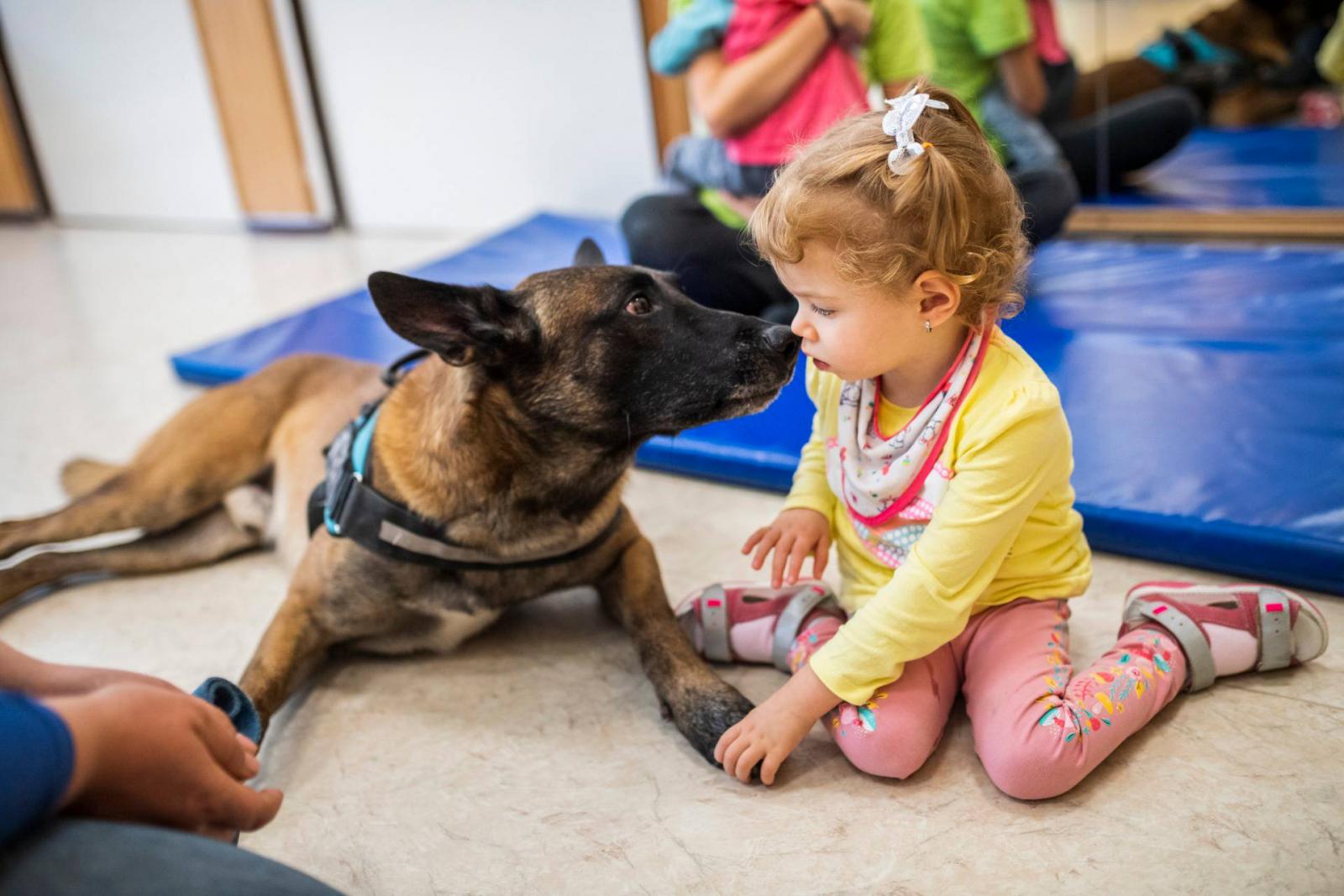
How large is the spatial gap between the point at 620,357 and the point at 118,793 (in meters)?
1.06

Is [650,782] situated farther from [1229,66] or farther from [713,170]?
[1229,66]

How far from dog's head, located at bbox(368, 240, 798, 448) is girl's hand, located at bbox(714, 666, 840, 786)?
1.65ft

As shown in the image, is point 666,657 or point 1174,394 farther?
point 1174,394

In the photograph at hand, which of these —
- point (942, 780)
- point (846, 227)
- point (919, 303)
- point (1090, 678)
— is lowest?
point (942, 780)

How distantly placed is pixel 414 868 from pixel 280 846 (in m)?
0.25

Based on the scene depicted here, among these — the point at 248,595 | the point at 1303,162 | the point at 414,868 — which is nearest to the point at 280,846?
the point at 414,868

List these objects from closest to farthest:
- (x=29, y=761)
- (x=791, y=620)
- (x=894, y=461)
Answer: (x=29, y=761) → (x=894, y=461) → (x=791, y=620)

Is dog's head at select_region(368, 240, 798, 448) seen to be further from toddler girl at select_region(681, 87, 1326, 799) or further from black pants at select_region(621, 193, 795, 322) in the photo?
black pants at select_region(621, 193, 795, 322)

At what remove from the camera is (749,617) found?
1.98 m

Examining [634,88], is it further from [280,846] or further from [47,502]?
[280,846]

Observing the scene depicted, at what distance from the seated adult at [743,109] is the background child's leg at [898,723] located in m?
1.72

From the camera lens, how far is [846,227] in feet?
4.91

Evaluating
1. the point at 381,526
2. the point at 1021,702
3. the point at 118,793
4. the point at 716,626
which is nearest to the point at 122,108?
the point at 381,526

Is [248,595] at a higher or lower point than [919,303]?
lower
